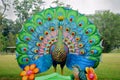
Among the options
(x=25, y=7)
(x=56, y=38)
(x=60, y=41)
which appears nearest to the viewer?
(x=60, y=41)

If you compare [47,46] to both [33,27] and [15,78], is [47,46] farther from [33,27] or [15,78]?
[15,78]

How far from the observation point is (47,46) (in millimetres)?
5922

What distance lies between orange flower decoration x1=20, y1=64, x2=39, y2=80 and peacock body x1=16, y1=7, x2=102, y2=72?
186mm

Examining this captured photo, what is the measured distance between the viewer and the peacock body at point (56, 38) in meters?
5.89

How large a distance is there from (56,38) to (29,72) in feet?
2.73

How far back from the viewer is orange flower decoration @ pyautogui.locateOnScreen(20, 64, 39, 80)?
5.43 m

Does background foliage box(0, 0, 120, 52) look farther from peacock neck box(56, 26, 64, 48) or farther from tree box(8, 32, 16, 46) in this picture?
peacock neck box(56, 26, 64, 48)

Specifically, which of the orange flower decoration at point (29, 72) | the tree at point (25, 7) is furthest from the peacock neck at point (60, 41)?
the tree at point (25, 7)

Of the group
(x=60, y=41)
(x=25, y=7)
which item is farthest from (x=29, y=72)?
(x=25, y=7)

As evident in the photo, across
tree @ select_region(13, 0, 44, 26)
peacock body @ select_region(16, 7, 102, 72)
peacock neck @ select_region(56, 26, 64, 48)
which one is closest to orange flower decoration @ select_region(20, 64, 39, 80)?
peacock body @ select_region(16, 7, 102, 72)

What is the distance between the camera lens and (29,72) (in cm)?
549

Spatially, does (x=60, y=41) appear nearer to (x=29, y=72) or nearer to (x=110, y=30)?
(x=29, y=72)

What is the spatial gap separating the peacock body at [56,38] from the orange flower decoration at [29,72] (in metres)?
0.19

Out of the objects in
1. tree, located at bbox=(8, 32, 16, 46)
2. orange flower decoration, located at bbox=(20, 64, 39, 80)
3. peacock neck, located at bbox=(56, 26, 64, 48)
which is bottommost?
tree, located at bbox=(8, 32, 16, 46)
